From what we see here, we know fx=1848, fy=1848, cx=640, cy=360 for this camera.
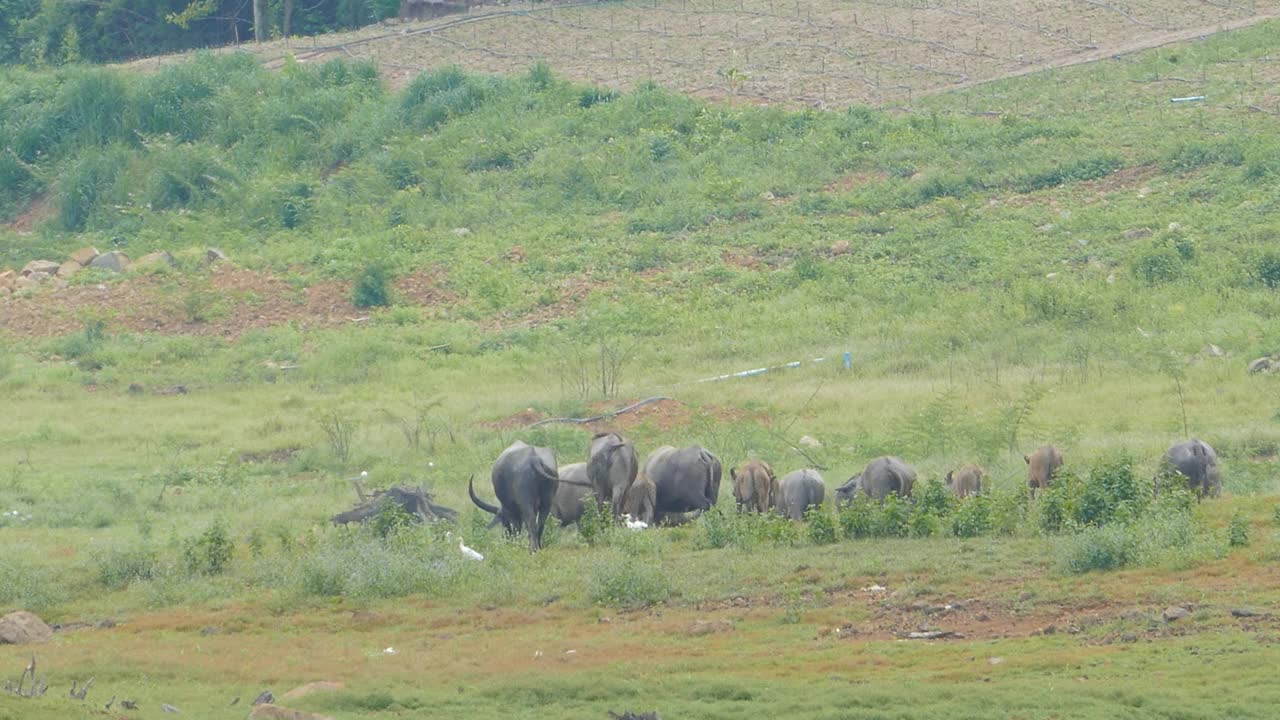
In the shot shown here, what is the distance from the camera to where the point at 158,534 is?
61.0ft

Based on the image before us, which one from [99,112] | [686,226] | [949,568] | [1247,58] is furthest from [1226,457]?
[99,112]

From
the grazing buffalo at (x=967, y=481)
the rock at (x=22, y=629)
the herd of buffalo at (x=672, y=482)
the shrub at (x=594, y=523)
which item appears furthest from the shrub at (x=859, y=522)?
the rock at (x=22, y=629)

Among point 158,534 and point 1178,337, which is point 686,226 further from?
point 158,534

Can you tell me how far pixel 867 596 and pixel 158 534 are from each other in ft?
27.1

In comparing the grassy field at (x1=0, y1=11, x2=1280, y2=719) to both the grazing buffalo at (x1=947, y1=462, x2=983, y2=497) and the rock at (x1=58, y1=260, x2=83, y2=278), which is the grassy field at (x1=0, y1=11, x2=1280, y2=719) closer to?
the grazing buffalo at (x1=947, y1=462, x2=983, y2=497)

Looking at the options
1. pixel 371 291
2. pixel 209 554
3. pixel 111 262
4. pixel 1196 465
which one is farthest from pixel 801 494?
pixel 111 262

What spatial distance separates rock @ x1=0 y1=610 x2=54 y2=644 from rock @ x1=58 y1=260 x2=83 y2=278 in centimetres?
1979

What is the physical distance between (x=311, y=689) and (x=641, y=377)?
14.1 m

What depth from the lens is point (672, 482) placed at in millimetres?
17656

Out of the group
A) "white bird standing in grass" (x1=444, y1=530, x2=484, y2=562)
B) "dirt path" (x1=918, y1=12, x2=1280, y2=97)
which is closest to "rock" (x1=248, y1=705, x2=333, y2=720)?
"white bird standing in grass" (x1=444, y1=530, x2=484, y2=562)

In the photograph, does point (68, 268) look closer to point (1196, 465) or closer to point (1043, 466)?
point (1043, 466)

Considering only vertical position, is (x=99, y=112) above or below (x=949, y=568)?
above

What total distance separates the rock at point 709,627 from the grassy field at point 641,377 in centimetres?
4

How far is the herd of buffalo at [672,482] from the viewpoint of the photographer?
1653 centimetres
